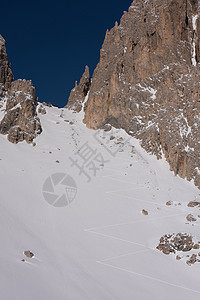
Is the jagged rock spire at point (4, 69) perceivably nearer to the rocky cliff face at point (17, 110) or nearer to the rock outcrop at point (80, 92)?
the rocky cliff face at point (17, 110)

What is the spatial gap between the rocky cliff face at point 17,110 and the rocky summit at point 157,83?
9.77 metres

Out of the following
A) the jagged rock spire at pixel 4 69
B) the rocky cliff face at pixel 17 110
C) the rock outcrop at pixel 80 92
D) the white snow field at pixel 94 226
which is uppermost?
the rock outcrop at pixel 80 92

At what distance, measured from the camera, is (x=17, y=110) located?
3200 cm

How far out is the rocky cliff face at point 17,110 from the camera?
2990 cm

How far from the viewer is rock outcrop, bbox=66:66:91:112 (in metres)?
48.6

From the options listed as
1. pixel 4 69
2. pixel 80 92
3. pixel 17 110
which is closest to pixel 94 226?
pixel 17 110

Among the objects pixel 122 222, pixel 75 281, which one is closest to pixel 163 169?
pixel 122 222

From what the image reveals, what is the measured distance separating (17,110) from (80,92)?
67.2ft

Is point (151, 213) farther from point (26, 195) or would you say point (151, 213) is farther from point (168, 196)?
point (26, 195)

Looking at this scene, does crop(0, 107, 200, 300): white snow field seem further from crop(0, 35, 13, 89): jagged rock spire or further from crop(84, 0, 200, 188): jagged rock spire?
crop(0, 35, 13, 89): jagged rock spire

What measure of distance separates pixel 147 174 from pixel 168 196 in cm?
371

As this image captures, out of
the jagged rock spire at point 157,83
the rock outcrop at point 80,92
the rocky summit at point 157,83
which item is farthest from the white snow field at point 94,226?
the rock outcrop at point 80,92

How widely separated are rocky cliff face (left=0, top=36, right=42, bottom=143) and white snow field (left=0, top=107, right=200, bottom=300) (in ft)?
5.46

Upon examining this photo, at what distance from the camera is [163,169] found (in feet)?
82.5
